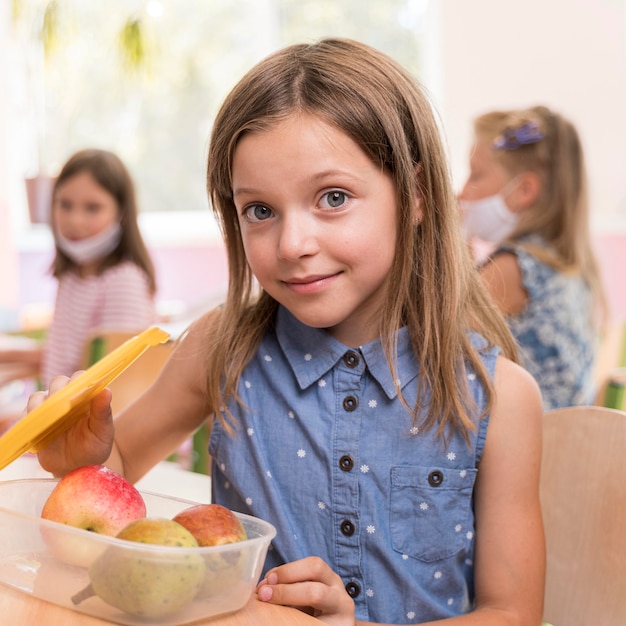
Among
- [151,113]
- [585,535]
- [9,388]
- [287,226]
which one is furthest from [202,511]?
[151,113]

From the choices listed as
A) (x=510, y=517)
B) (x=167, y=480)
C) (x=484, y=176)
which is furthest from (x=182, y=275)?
(x=510, y=517)

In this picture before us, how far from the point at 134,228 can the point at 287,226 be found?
202 cm

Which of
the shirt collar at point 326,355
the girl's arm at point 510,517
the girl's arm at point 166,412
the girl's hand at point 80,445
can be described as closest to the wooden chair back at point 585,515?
the girl's arm at point 510,517

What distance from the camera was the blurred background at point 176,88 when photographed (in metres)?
4.43

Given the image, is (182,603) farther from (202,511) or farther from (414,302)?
(414,302)

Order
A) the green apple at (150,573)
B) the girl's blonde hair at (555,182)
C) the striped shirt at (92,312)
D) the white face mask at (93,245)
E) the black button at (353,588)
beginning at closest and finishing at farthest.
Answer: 1. the green apple at (150,573)
2. the black button at (353,588)
3. the girl's blonde hair at (555,182)
4. the striped shirt at (92,312)
5. the white face mask at (93,245)

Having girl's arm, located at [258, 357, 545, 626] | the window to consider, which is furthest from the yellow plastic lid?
the window

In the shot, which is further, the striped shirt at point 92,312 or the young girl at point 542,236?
the striped shirt at point 92,312

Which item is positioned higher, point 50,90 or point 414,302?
point 50,90

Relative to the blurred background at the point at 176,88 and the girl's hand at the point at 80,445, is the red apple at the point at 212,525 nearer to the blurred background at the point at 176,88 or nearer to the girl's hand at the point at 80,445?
the girl's hand at the point at 80,445

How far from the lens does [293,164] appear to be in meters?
0.88

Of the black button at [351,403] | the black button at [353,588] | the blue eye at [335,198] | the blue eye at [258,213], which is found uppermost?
the blue eye at [335,198]

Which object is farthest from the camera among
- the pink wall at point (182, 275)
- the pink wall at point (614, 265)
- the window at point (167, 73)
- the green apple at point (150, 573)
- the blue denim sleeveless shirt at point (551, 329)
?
the pink wall at point (182, 275)

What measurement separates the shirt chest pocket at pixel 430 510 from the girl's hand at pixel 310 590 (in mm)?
187
